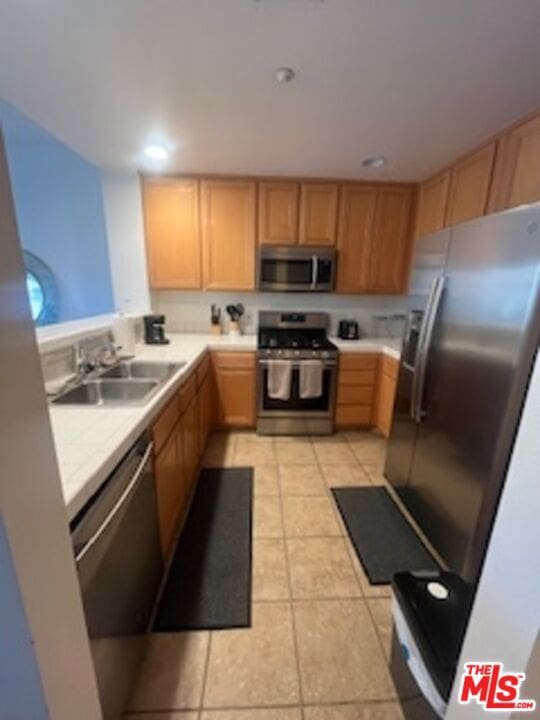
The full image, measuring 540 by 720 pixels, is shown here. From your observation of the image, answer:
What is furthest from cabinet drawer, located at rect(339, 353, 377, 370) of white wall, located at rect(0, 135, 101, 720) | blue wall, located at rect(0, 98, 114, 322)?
blue wall, located at rect(0, 98, 114, 322)

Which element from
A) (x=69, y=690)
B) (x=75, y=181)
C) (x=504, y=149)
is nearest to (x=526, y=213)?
(x=504, y=149)

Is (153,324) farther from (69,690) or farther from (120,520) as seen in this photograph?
(69,690)

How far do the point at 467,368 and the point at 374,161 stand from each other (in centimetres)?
182

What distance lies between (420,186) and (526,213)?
203 centimetres

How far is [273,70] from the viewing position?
1453 mm

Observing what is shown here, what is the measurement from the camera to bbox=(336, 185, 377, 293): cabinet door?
9.86ft

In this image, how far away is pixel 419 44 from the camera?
1271 millimetres

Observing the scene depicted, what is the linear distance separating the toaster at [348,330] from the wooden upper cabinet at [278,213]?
0.95 meters

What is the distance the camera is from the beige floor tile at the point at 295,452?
9.04ft

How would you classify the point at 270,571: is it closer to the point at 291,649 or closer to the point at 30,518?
the point at 291,649

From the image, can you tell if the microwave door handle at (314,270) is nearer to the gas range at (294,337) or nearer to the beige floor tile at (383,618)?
the gas range at (294,337)

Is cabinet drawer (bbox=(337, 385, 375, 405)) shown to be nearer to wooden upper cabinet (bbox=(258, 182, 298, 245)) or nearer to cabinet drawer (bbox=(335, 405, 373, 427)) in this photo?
cabinet drawer (bbox=(335, 405, 373, 427))

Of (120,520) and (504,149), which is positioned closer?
(120,520)

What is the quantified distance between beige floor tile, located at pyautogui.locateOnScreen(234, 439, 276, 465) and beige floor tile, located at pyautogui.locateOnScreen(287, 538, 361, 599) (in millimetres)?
867
